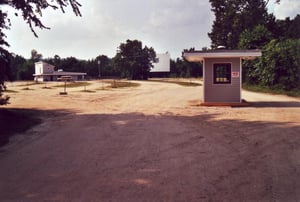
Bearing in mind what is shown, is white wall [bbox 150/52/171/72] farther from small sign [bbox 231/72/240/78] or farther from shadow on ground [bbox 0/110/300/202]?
shadow on ground [bbox 0/110/300/202]

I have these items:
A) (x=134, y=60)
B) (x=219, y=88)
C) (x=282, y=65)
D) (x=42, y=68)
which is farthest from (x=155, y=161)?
(x=42, y=68)

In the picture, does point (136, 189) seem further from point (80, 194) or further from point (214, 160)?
point (214, 160)

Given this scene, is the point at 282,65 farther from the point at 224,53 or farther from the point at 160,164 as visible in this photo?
the point at 160,164

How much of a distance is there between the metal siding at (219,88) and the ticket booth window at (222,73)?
0.18m

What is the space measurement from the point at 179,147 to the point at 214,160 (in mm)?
1537

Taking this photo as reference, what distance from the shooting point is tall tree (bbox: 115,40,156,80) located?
3533 inches

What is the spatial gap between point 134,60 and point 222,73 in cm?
7050

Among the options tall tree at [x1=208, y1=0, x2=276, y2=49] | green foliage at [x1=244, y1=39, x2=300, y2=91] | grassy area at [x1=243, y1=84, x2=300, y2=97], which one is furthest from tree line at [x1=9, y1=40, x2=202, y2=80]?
green foliage at [x1=244, y1=39, x2=300, y2=91]

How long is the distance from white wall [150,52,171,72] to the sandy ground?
94.9 m

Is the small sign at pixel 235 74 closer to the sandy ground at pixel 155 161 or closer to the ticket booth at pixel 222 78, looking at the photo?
the ticket booth at pixel 222 78

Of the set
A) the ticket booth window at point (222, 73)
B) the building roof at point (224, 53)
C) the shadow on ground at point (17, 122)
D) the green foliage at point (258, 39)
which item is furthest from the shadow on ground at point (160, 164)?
the green foliage at point (258, 39)

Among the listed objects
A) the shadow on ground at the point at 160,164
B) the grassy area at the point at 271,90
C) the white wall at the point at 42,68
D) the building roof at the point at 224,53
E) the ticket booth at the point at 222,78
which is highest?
the white wall at the point at 42,68

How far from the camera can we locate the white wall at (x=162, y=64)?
358 feet

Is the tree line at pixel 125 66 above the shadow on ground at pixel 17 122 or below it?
above
